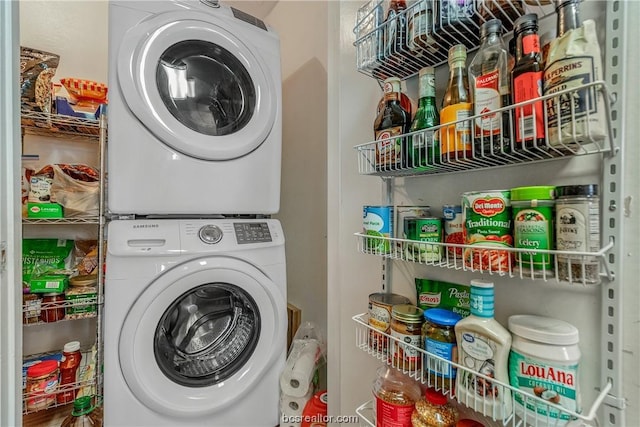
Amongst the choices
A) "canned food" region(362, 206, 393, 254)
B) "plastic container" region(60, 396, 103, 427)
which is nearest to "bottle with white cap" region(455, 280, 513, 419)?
"canned food" region(362, 206, 393, 254)

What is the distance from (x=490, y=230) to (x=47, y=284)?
1815 millimetres

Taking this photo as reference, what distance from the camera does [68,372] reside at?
134 cm

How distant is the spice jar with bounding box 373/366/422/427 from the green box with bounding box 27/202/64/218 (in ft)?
5.20

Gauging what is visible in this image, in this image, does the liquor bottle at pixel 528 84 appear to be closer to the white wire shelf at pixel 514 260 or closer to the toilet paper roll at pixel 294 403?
the white wire shelf at pixel 514 260

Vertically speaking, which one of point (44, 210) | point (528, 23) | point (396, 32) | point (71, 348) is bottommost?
point (71, 348)

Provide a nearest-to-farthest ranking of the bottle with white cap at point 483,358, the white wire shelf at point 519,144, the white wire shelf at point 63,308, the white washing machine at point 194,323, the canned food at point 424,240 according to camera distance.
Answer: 1. the white wire shelf at point 519,144
2. the bottle with white cap at point 483,358
3. the canned food at point 424,240
4. the white washing machine at point 194,323
5. the white wire shelf at point 63,308

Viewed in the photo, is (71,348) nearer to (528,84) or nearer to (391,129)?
(391,129)

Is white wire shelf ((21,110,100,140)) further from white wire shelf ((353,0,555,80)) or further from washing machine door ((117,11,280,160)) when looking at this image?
white wire shelf ((353,0,555,80))

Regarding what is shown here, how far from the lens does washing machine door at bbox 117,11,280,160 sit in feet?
3.05

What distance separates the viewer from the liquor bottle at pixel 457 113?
1.88 feet

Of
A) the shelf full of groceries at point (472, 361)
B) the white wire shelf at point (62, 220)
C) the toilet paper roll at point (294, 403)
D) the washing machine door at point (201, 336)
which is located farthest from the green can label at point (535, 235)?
the white wire shelf at point (62, 220)

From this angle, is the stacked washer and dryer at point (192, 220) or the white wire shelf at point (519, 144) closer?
the white wire shelf at point (519, 144)

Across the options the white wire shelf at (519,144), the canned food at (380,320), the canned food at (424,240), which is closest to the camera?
the white wire shelf at (519,144)

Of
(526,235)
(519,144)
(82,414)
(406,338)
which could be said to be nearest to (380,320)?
(406,338)
